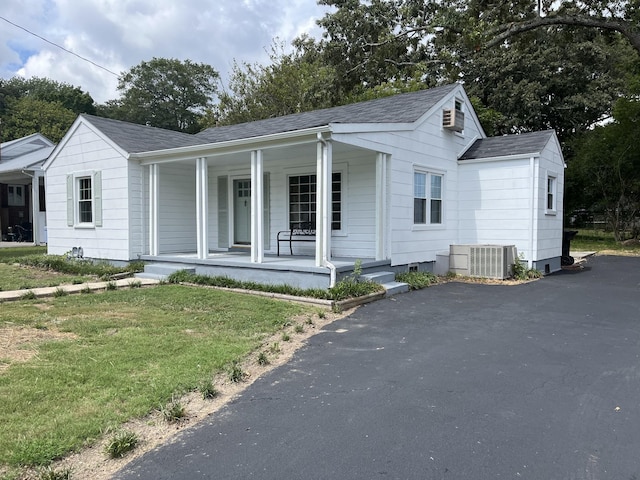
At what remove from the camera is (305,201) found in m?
11.2

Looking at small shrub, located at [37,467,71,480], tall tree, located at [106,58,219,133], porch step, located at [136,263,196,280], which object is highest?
tall tree, located at [106,58,219,133]

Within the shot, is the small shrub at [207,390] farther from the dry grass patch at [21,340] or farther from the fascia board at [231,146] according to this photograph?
the fascia board at [231,146]

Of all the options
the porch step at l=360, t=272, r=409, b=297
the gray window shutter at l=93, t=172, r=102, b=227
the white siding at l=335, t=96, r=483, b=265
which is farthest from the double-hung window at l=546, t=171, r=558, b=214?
the gray window shutter at l=93, t=172, r=102, b=227

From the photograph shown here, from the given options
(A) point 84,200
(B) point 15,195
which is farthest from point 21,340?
(B) point 15,195

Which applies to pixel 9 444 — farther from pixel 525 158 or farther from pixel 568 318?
pixel 525 158

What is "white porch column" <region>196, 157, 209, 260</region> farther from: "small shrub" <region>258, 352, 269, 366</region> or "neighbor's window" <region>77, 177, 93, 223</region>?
"small shrub" <region>258, 352, 269, 366</region>

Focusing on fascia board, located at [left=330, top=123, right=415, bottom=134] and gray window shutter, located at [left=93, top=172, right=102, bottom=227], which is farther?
gray window shutter, located at [left=93, top=172, right=102, bottom=227]

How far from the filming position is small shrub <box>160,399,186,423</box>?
3.17 metres

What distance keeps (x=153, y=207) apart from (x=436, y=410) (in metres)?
9.08

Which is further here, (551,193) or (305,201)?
(551,193)

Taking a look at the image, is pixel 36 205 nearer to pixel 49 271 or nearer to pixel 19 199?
pixel 19 199

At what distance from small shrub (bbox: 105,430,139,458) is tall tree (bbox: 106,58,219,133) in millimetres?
49152

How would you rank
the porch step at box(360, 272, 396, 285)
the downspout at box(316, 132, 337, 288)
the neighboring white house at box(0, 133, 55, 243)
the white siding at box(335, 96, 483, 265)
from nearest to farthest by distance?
the downspout at box(316, 132, 337, 288), the porch step at box(360, 272, 396, 285), the white siding at box(335, 96, 483, 265), the neighboring white house at box(0, 133, 55, 243)

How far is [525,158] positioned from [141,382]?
982 centimetres
